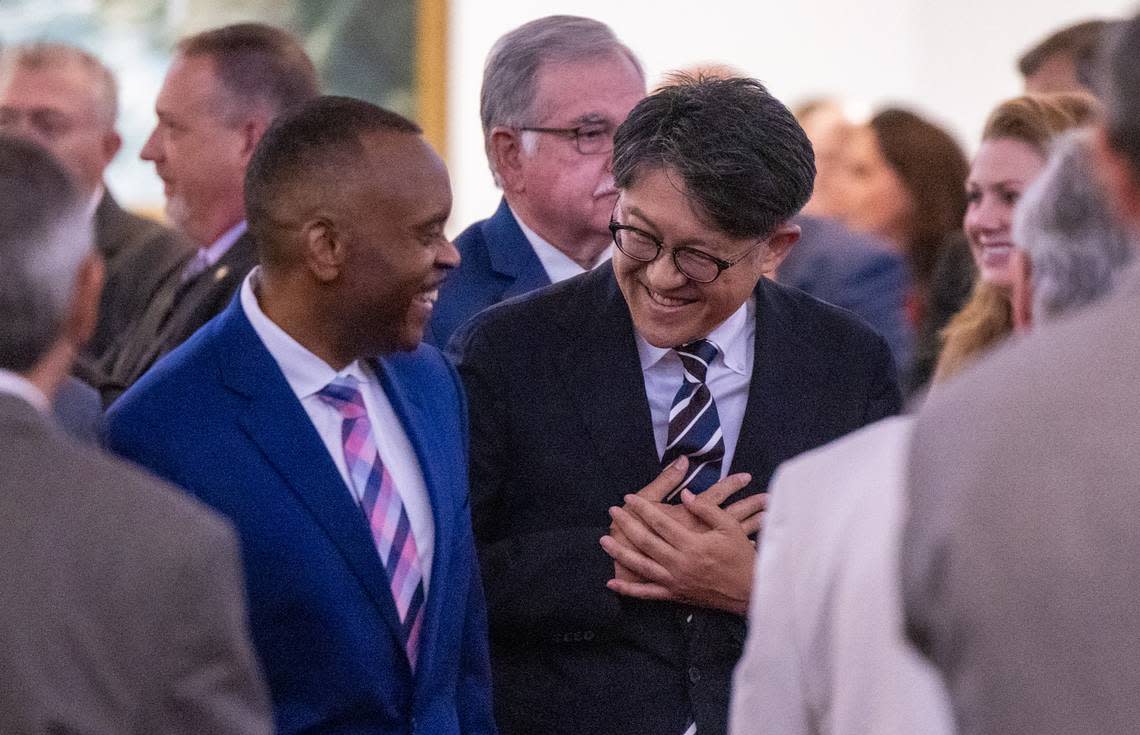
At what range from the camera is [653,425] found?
3.22 meters

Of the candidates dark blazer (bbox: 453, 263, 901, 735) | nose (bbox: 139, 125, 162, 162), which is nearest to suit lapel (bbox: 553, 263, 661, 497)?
dark blazer (bbox: 453, 263, 901, 735)

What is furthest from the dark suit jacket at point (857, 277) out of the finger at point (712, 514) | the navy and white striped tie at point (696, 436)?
the finger at point (712, 514)

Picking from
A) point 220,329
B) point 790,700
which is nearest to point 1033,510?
point 790,700

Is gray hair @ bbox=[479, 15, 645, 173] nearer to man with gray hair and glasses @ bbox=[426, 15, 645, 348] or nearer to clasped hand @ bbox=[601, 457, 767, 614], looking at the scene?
man with gray hair and glasses @ bbox=[426, 15, 645, 348]

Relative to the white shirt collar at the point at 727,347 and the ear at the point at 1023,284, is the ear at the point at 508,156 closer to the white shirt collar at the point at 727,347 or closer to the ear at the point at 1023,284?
the white shirt collar at the point at 727,347

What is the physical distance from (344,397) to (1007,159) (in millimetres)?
1914

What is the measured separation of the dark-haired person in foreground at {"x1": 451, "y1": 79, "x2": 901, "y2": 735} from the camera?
10.2ft

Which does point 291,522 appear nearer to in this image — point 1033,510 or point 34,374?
point 34,374

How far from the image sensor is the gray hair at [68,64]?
16.6 feet

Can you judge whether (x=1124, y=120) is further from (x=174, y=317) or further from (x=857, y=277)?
(x=857, y=277)

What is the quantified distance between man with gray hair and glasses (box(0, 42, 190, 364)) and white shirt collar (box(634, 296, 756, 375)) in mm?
1805

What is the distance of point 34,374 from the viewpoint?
197cm

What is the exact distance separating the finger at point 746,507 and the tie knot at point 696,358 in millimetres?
241

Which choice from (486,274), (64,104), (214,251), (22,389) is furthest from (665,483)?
(64,104)
